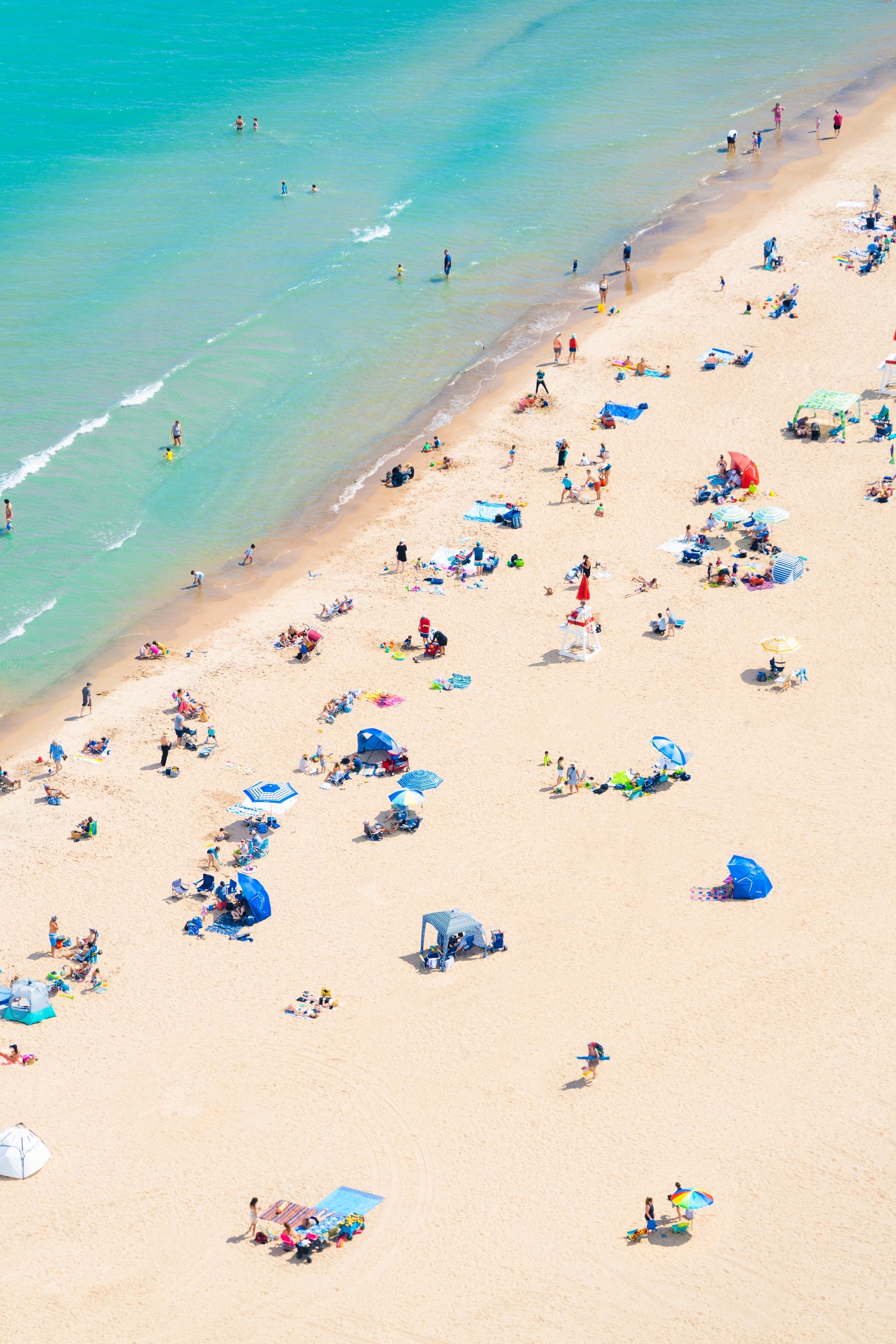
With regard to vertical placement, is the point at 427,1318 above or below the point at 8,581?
below

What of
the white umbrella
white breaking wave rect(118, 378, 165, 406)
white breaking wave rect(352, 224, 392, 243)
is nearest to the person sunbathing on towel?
white breaking wave rect(118, 378, 165, 406)

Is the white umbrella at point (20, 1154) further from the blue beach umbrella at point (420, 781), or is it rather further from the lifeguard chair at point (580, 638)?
the lifeguard chair at point (580, 638)

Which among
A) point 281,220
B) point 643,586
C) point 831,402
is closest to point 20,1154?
point 643,586

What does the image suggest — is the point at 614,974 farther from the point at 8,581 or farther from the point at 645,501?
the point at 8,581

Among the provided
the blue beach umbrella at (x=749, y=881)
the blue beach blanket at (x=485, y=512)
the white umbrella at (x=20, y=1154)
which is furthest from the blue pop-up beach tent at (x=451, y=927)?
the blue beach blanket at (x=485, y=512)

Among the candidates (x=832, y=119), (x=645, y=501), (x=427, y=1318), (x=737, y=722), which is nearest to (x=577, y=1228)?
(x=427, y=1318)

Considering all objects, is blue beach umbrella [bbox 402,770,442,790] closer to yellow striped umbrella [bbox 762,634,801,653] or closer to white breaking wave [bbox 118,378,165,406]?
yellow striped umbrella [bbox 762,634,801,653]

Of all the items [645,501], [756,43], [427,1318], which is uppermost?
[756,43]
